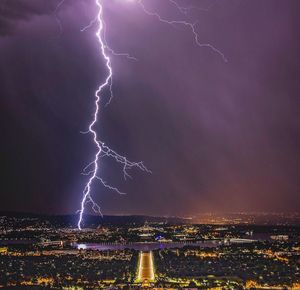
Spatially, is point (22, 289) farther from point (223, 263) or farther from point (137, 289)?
point (223, 263)

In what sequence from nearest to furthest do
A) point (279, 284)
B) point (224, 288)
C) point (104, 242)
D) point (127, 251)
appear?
1. point (224, 288)
2. point (279, 284)
3. point (127, 251)
4. point (104, 242)

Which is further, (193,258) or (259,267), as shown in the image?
(193,258)

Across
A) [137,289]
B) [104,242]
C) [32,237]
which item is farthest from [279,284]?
[32,237]

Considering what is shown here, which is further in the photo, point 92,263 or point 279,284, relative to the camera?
point 92,263

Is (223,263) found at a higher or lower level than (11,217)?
lower

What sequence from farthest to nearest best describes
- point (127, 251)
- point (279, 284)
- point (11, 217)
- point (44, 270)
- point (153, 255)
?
point (11, 217) → point (127, 251) → point (153, 255) → point (44, 270) → point (279, 284)

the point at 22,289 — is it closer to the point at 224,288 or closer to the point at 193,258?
the point at 224,288

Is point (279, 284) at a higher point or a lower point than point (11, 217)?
lower

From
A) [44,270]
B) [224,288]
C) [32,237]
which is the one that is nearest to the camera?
[224,288]

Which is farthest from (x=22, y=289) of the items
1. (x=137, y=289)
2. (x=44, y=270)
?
(x=44, y=270)
